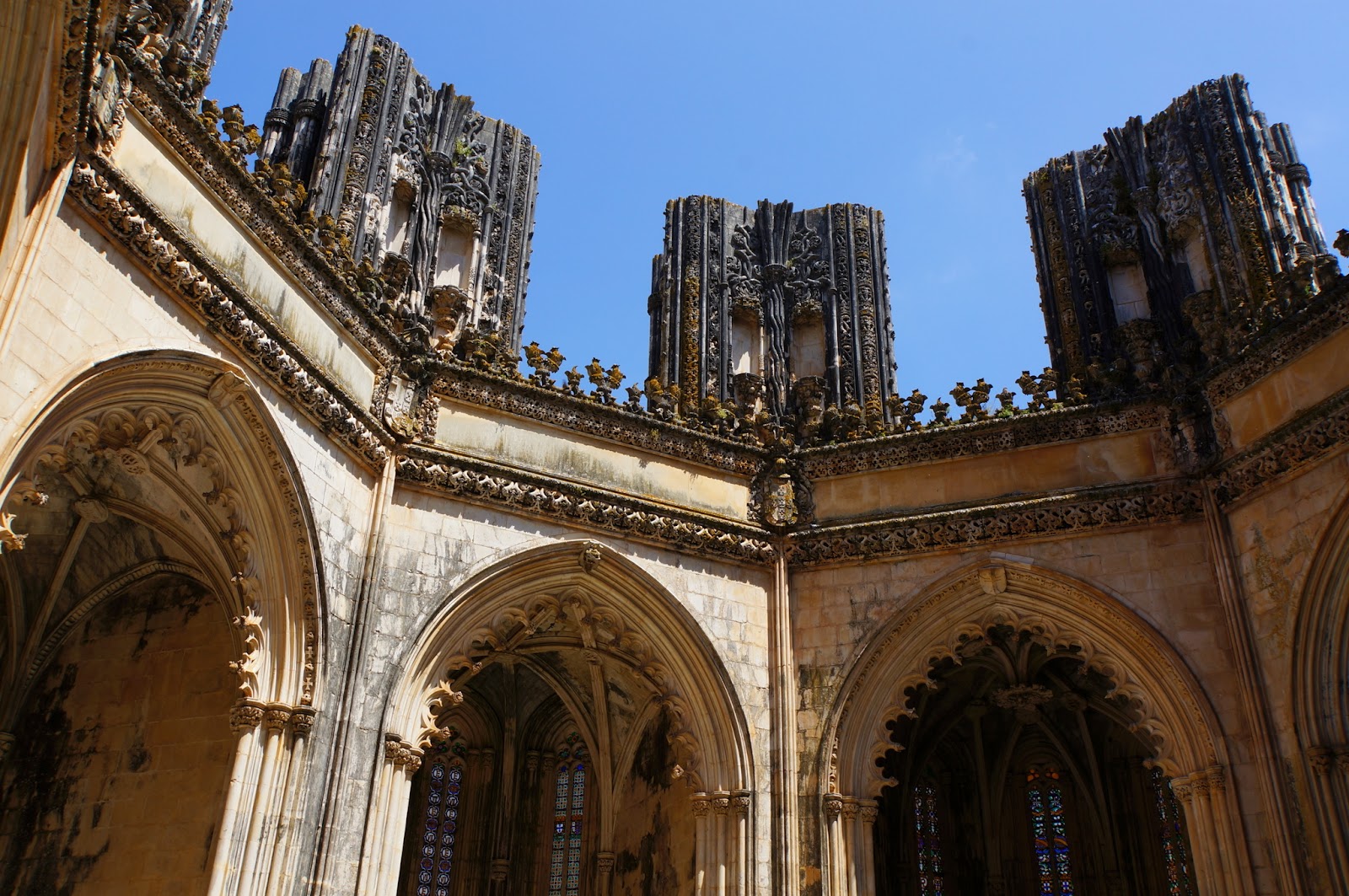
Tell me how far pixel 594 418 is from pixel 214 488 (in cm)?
429

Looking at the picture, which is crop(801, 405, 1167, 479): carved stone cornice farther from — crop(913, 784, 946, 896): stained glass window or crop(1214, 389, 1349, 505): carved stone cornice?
crop(913, 784, 946, 896): stained glass window

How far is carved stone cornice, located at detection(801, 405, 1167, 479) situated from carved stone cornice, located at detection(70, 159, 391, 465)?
17.4 ft

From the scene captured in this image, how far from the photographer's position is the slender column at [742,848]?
39.1 feet

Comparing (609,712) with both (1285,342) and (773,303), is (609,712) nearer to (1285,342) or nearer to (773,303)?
(773,303)

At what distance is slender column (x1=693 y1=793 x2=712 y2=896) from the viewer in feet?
39.9

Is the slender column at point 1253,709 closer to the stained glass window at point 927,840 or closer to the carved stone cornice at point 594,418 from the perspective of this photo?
the carved stone cornice at point 594,418

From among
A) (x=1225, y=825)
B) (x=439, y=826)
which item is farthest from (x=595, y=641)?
(x=1225, y=825)

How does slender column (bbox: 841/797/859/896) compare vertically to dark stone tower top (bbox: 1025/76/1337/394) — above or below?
below

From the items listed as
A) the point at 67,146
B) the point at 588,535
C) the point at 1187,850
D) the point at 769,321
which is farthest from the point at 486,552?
the point at 1187,850

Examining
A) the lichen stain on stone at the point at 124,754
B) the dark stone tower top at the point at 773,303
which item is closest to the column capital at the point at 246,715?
the lichen stain on stone at the point at 124,754

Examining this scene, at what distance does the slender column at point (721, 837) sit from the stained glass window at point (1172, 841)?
6720 mm

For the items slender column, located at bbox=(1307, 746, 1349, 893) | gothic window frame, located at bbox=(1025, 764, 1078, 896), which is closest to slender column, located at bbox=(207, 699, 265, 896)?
slender column, located at bbox=(1307, 746, 1349, 893)

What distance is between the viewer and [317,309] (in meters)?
11.9

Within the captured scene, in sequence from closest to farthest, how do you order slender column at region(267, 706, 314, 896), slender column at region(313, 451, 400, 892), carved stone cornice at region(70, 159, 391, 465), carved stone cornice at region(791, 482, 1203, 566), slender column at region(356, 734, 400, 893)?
carved stone cornice at region(70, 159, 391, 465), slender column at region(267, 706, 314, 896), slender column at region(313, 451, 400, 892), slender column at region(356, 734, 400, 893), carved stone cornice at region(791, 482, 1203, 566)
